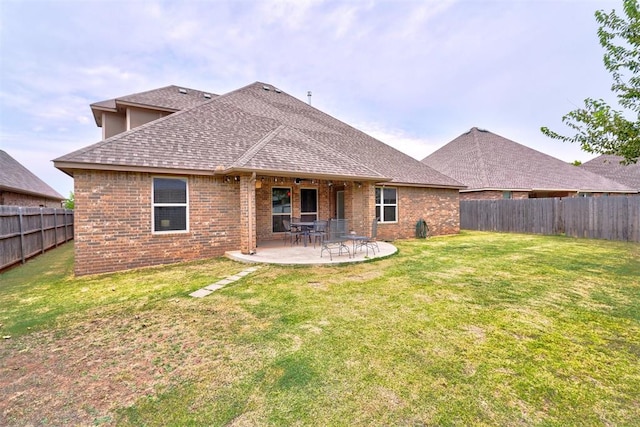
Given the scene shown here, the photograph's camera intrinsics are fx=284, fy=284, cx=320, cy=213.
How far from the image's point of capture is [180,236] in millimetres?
8492

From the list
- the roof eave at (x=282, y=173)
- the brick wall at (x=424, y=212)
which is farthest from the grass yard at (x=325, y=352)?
the brick wall at (x=424, y=212)

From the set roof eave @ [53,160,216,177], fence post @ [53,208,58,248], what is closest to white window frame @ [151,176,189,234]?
roof eave @ [53,160,216,177]

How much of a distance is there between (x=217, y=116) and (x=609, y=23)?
1161 centimetres

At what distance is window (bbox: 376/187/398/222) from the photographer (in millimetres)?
12969

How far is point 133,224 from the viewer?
7.83 m

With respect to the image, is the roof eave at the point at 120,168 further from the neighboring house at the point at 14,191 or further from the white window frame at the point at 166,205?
the neighboring house at the point at 14,191

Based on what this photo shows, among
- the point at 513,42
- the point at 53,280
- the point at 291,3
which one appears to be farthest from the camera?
the point at 513,42

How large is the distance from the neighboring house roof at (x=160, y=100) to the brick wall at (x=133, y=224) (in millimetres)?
6520

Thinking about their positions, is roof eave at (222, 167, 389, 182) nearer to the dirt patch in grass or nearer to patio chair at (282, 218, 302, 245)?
patio chair at (282, 218, 302, 245)

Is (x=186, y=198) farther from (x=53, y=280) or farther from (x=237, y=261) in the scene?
(x=53, y=280)

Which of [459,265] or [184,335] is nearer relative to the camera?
[184,335]

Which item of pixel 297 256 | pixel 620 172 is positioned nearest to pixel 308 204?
pixel 297 256

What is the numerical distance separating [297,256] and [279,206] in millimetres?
3788

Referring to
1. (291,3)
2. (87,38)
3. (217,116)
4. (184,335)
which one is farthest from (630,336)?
(87,38)
